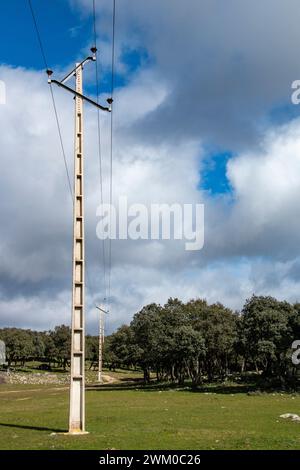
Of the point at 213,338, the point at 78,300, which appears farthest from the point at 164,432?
the point at 213,338

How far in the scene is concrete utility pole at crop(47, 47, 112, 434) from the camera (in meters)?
26.6

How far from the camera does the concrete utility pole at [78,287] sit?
87.2 feet

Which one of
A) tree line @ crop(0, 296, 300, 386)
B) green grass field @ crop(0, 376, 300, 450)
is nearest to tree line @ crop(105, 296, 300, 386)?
tree line @ crop(0, 296, 300, 386)

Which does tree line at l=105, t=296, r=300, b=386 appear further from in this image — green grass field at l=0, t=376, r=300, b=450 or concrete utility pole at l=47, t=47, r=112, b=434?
concrete utility pole at l=47, t=47, r=112, b=434

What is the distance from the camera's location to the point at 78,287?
28.2 metres

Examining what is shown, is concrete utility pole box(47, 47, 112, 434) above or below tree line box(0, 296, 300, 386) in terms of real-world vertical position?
above

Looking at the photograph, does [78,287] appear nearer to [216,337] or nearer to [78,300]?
[78,300]

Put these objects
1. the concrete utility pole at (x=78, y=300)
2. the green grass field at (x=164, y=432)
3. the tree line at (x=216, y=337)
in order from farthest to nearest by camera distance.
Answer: the tree line at (x=216, y=337)
the concrete utility pole at (x=78, y=300)
the green grass field at (x=164, y=432)

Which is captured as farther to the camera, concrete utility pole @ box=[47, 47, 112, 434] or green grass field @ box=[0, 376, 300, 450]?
concrete utility pole @ box=[47, 47, 112, 434]

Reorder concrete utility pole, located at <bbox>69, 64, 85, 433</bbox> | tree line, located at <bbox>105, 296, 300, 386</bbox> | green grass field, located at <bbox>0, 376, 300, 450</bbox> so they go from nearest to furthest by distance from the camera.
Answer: green grass field, located at <bbox>0, 376, 300, 450</bbox> → concrete utility pole, located at <bbox>69, 64, 85, 433</bbox> → tree line, located at <bbox>105, 296, 300, 386</bbox>

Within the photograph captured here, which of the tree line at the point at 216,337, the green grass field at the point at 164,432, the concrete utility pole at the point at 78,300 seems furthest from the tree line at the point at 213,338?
the concrete utility pole at the point at 78,300

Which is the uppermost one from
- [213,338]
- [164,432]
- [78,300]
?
[78,300]

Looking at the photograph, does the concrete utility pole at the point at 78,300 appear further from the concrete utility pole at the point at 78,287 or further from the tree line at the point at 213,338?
the tree line at the point at 213,338
